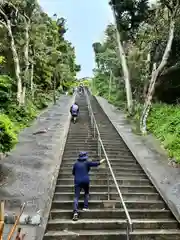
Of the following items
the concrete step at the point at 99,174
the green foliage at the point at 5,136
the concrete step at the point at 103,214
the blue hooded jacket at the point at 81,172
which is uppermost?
the green foliage at the point at 5,136

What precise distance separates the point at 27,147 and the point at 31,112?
8031 millimetres

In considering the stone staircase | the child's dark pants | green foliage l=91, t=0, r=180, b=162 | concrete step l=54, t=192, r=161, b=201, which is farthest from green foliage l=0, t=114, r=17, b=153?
green foliage l=91, t=0, r=180, b=162

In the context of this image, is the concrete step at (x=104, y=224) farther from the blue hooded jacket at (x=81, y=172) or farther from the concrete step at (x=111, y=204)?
the blue hooded jacket at (x=81, y=172)

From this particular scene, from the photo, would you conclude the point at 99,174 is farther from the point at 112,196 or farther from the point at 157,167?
the point at 157,167

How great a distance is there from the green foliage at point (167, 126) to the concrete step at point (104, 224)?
4703mm

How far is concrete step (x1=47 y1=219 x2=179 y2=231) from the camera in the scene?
8328 mm

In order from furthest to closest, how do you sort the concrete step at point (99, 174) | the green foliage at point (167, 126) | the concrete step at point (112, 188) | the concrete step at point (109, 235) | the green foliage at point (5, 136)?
1. the green foliage at point (167, 126)
2. the concrete step at point (99, 174)
3. the concrete step at point (112, 188)
4. the green foliage at point (5, 136)
5. the concrete step at point (109, 235)

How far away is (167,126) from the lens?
16484mm

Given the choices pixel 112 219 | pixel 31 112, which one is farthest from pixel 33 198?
pixel 31 112

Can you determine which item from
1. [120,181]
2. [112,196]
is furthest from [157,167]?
[112,196]

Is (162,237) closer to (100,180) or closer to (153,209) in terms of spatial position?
(153,209)

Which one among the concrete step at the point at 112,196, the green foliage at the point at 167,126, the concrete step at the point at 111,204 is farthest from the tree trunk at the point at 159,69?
the concrete step at the point at 111,204

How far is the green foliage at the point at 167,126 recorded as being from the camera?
1423 centimetres

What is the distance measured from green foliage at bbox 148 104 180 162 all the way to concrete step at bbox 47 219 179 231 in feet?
15.4
